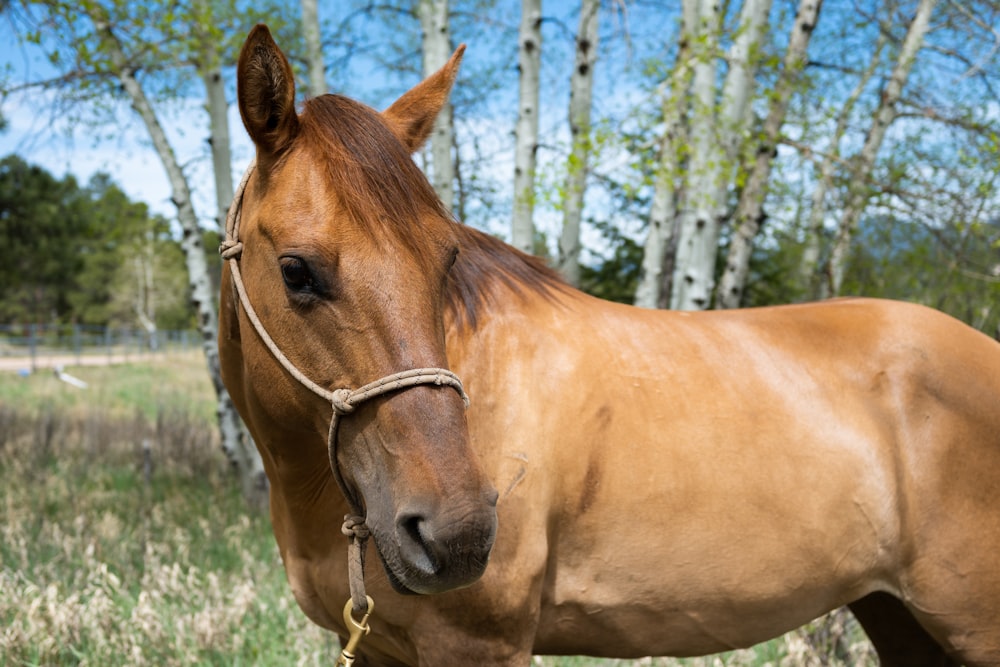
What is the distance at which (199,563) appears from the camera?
4.75m

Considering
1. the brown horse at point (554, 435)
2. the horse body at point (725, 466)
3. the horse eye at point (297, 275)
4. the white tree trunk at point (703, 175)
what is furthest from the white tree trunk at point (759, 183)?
the horse eye at point (297, 275)

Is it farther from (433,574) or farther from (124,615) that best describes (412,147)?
(124,615)

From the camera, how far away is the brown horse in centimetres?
147

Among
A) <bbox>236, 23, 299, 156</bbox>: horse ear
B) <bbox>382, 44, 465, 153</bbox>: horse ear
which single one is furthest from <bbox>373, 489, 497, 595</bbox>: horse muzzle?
<bbox>382, 44, 465, 153</bbox>: horse ear

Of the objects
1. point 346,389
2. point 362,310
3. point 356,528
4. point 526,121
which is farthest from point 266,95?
point 526,121

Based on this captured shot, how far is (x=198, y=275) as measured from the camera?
6.29m

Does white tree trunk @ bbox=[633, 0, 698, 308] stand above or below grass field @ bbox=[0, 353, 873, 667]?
above

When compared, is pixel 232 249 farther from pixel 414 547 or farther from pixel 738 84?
pixel 738 84

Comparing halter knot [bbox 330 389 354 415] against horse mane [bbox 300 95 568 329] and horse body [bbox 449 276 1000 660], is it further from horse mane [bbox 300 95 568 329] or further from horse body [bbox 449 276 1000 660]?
horse body [bbox 449 276 1000 660]

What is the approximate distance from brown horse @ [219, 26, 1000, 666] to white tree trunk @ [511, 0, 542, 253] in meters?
3.61

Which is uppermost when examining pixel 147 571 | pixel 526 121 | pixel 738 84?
pixel 738 84

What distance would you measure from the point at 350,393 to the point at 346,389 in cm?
3

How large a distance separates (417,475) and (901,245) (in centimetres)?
1119

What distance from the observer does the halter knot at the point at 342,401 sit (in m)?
1.45
